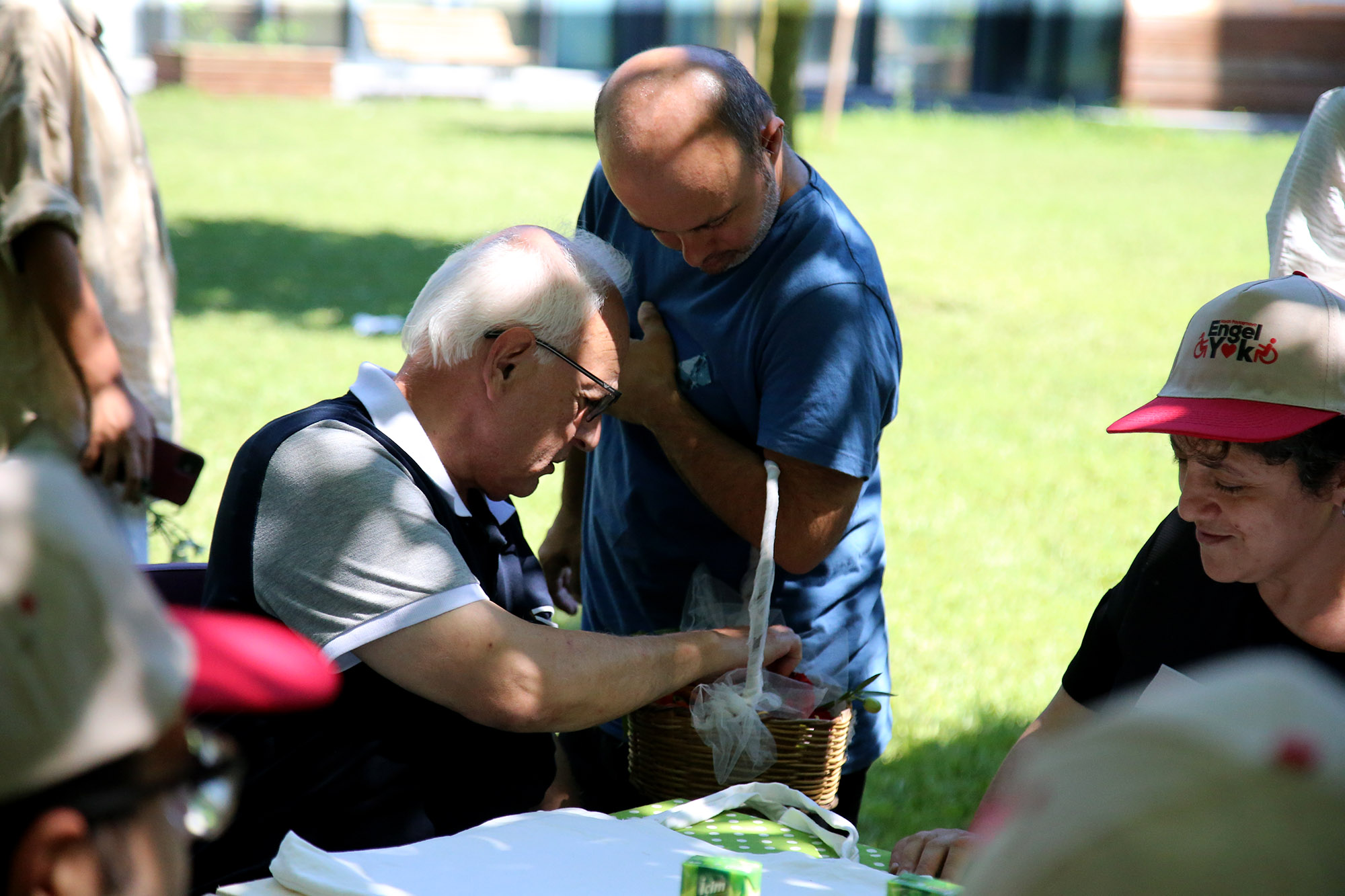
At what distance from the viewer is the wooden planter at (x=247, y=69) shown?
24.3 metres

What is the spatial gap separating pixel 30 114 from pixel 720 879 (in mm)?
2709

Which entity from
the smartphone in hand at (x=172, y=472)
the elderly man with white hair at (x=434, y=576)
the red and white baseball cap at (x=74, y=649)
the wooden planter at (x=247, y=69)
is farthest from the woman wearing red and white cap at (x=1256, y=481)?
the wooden planter at (x=247, y=69)

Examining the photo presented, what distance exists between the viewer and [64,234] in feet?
10.7

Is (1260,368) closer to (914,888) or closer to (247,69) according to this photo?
(914,888)

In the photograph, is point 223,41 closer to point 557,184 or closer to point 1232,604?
point 557,184

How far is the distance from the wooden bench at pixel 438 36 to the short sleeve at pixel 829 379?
90.5 feet

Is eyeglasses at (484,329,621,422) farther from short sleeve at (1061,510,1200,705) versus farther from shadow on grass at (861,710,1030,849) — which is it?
shadow on grass at (861,710,1030,849)

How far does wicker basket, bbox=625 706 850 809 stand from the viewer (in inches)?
91.0

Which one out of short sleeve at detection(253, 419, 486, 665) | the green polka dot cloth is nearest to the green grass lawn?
short sleeve at detection(253, 419, 486, 665)

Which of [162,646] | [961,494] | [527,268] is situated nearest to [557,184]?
[961,494]

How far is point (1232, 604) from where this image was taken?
2.21 metres

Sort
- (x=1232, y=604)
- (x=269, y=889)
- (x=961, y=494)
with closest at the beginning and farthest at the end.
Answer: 1. (x=269, y=889)
2. (x=1232, y=604)
3. (x=961, y=494)

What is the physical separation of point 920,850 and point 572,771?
97 cm

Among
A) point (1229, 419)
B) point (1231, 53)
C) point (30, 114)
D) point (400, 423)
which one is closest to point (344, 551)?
point (400, 423)
